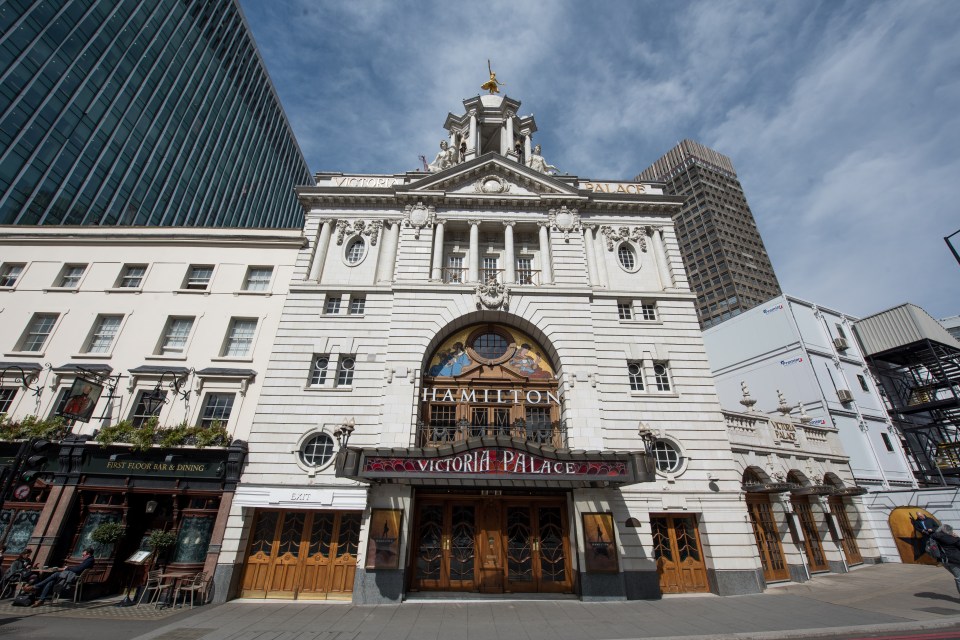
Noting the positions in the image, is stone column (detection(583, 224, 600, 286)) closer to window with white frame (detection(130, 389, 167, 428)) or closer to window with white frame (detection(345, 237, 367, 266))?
window with white frame (detection(345, 237, 367, 266))

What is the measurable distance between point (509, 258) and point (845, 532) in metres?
24.5

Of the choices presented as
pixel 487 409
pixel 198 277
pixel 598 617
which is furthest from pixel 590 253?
pixel 198 277

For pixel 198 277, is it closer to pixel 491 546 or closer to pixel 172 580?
pixel 172 580

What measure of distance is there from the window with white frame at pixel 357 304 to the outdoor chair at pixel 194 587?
12.6 metres

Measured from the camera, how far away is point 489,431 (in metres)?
19.0

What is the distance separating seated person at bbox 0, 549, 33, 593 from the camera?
48.1 ft

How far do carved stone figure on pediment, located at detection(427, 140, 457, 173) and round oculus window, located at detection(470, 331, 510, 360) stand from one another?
12001 millimetres

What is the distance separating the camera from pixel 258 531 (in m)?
17.1

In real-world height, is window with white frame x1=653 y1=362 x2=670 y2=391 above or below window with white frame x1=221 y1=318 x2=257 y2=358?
below

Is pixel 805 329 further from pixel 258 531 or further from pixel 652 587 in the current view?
pixel 258 531

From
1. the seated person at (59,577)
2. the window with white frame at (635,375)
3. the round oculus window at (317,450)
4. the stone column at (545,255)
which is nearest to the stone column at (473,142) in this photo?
the stone column at (545,255)

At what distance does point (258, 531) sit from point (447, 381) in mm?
10348

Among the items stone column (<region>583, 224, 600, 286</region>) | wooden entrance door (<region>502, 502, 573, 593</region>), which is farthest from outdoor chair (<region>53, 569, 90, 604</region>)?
stone column (<region>583, 224, 600, 286</region>)

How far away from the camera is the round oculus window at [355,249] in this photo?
23125 millimetres
